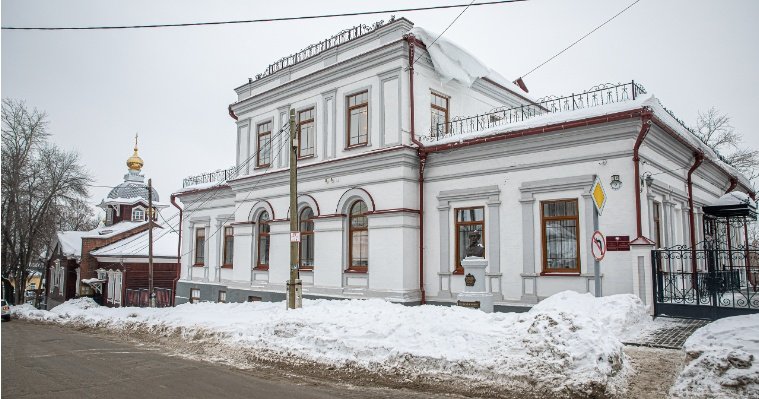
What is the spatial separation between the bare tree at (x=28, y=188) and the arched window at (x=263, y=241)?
69.2ft

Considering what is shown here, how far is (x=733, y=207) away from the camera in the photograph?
55.2ft

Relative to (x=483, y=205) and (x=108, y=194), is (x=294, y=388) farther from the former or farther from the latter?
(x=108, y=194)

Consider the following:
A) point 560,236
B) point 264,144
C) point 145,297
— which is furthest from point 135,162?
point 560,236

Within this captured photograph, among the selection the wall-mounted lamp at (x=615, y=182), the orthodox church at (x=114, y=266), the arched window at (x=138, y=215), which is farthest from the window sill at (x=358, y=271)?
the arched window at (x=138, y=215)

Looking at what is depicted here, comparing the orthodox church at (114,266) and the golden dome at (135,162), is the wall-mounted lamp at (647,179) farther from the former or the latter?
the golden dome at (135,162)

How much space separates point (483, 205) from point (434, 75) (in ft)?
15.4

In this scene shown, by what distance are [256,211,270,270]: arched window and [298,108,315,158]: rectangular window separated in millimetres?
3004

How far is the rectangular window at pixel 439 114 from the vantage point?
16828 millimetres

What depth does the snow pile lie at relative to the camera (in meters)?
6.23

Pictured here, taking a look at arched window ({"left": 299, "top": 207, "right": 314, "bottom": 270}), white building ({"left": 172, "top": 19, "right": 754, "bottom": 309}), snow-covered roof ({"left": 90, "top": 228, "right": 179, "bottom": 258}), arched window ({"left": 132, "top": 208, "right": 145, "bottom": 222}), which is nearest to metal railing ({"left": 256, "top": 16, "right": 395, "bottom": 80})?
white building ({"left": 172, "top": 19, "right": 754, "bottom": 309})

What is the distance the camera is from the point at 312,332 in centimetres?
1016

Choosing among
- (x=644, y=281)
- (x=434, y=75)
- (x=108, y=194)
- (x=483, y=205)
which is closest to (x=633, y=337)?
(x=644, y=281)

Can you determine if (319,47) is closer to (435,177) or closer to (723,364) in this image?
(435,177)

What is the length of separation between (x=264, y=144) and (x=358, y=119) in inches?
199
